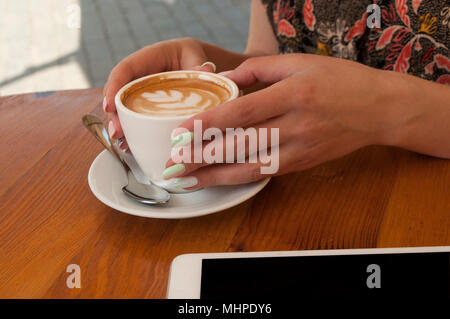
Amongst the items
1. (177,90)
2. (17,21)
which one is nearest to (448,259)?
(177,90)

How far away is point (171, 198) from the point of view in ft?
1.90

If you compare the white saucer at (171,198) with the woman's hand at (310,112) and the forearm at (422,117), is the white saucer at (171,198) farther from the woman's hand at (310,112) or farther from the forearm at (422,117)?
the forearm at (422,117)

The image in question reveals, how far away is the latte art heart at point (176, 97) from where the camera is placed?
0.58 metres

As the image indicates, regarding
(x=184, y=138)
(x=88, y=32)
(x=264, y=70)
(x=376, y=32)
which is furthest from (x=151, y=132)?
(x=88, y=32)

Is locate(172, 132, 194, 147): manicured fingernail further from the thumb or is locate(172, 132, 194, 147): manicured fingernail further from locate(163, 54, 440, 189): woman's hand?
the thumb

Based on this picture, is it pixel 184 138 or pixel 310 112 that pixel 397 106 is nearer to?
pixel 310 112

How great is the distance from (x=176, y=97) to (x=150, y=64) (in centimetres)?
12

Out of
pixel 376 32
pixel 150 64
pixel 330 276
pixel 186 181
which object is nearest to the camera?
pixel 330 276

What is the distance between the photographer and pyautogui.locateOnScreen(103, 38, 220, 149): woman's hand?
2.09 feet

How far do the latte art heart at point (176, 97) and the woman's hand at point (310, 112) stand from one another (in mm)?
40

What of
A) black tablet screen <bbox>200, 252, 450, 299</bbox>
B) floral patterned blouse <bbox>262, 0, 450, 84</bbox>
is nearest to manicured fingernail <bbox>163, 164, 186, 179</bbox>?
Answer: black tablet screen <bbox>200, 252, 450, 299</bbox>

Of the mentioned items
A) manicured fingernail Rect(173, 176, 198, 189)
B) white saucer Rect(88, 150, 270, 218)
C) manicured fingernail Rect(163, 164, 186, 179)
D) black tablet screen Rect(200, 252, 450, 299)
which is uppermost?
manicured fingernail Rect(163, 164, 186, 179)
